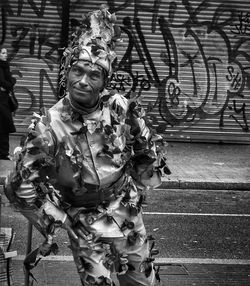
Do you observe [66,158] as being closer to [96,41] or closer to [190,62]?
[96,41]

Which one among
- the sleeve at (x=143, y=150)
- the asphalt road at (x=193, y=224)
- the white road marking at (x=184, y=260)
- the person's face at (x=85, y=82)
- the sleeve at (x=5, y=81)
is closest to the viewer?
the person's face at (x=85, y=82)

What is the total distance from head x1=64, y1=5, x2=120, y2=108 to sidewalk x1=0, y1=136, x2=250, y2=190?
6235mm

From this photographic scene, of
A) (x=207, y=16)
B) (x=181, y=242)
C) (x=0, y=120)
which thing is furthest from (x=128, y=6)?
(x=181, y=242)

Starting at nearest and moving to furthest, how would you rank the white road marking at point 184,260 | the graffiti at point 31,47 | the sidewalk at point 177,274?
the sidewalk at point 177,274
the white road marking at point 184,260
the graffiti at point 31,47

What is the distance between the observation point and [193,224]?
8641 mm

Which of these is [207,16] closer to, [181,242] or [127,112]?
[181,242]

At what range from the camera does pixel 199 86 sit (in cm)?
1490

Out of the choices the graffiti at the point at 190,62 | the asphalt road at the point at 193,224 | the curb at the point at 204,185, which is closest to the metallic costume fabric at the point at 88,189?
the asphalt road at the point at 193,224

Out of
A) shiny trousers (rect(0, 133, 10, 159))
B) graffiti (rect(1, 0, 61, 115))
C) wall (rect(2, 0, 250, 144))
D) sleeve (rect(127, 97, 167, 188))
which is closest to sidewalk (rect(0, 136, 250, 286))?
shiny trousers (rect(0, 133, 10, 159))

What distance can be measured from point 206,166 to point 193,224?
3726mm

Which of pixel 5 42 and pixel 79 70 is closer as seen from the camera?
pixel 79 70

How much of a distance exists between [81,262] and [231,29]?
11.3 meters

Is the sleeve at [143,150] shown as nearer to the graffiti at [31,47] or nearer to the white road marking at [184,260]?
the white road marking at [184,260]

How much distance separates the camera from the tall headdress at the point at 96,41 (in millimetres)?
4180
